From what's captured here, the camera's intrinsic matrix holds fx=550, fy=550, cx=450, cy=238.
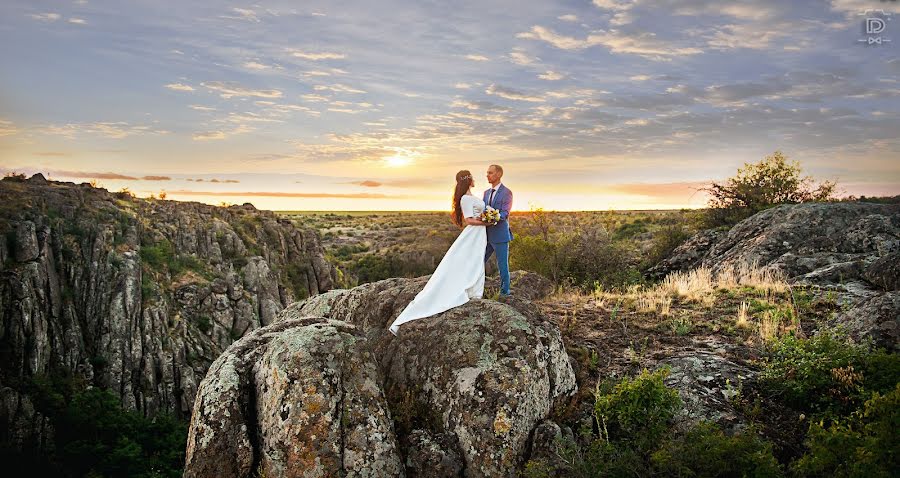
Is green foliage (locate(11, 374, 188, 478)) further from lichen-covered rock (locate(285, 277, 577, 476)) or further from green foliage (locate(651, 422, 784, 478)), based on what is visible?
green foliage (locate(651, 422, 784, 478))

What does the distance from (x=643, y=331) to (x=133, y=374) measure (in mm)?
30887

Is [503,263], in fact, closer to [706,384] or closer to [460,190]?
[460,190]

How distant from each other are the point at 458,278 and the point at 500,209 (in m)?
1.51

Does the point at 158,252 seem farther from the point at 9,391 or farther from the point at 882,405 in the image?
the point at 882,405

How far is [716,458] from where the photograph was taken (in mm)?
5566

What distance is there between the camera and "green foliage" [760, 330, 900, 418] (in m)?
6.92

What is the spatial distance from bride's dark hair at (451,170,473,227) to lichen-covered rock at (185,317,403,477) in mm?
3627

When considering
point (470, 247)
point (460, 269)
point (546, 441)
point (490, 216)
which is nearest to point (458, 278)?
point (460, 269)

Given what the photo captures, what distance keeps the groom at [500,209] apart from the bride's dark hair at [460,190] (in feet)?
1.23

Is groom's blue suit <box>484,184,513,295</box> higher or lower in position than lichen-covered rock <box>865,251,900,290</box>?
higher

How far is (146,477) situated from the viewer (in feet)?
67.9

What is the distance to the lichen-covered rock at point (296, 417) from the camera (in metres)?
6.22

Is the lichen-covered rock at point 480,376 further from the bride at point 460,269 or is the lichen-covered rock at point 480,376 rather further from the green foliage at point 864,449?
the green foliage at point 864,449

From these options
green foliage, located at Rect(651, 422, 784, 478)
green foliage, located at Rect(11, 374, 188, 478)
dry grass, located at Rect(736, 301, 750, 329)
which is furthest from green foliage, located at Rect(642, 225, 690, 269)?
green foliage, located at Rect(11, 374, 188, 478)
